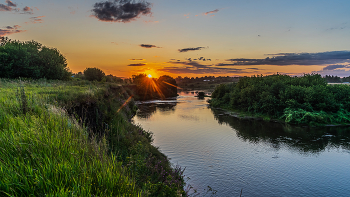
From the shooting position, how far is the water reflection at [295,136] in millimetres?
20609

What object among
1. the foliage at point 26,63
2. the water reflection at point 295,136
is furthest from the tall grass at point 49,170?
the foliage at point 26,63

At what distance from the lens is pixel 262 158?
17.3 m

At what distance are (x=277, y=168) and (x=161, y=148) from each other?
10.2 m

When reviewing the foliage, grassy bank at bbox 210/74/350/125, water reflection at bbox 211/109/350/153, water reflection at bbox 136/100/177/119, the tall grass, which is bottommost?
water reflection at bbox 211/109/350/153

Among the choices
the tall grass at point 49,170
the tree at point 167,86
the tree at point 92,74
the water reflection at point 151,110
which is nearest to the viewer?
the tall grass at point 49,170

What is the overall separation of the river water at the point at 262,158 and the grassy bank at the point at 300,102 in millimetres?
3277

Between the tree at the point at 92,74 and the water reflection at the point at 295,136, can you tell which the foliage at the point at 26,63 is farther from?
the water reflection at the point at 295,136

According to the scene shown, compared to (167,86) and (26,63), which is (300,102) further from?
(167,86)

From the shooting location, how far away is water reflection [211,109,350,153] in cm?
2061

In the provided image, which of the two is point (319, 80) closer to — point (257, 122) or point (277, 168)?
point (257, 122)

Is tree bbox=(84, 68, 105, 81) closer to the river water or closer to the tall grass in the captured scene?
the river water

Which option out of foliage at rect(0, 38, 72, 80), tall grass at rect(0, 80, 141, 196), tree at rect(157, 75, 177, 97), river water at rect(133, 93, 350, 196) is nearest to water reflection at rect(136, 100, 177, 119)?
river water at rect(133, 93, 350, 196)

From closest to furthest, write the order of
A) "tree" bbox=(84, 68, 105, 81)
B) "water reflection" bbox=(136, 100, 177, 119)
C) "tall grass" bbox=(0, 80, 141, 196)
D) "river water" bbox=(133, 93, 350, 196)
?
"tall grass" bbox=(0, 80, 141, 196) → "river water" bbox=(133, 93, 350, 196) → "water reflection" bbox=(136, 100, 177, 119) → "tree" bbox=(84, 68, 105, 81)

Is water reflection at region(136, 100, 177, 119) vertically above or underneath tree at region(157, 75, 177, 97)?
underneath
